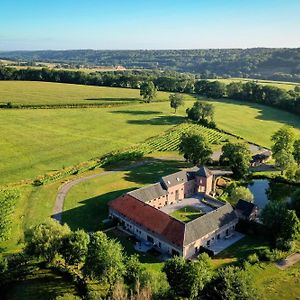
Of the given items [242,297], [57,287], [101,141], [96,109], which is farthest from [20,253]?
[96,109]

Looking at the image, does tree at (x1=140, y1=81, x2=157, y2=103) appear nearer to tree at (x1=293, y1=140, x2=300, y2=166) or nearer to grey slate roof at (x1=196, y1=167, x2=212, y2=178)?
tree at (x1=293, y1=140, x2=300, y2=166)

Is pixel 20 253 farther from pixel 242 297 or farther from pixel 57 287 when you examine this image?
pixel 242 297

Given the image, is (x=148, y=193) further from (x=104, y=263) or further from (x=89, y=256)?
(x=104, y=263)

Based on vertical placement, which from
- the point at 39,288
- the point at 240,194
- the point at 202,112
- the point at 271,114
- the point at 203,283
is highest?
the point at 202,112

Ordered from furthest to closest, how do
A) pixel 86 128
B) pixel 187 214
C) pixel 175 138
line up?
pixel 86 128, pixel 175 138, pixel 187 214

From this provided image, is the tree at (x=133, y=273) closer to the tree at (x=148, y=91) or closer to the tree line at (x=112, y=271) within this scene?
the tree line at (x=112, y=271)

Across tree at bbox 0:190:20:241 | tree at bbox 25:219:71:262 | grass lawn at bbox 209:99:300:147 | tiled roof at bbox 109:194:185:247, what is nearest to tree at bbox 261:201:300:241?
tiled roof at bbox 109:194:185:247

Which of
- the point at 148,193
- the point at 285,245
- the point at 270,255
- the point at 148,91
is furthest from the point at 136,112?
the point at 270,255
